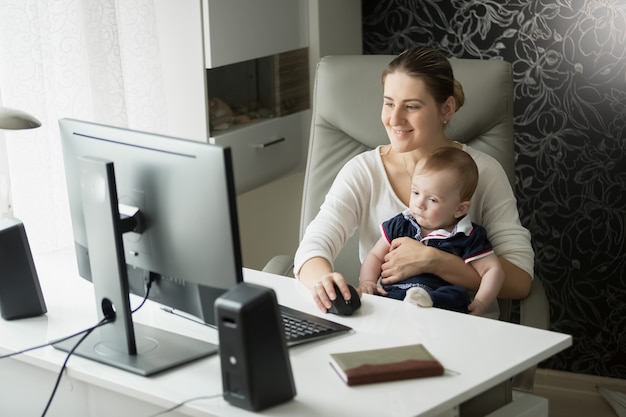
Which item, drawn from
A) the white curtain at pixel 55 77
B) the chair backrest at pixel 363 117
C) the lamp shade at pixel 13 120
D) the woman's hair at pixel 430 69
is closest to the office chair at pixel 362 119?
the chair backrest at pixel 363 117

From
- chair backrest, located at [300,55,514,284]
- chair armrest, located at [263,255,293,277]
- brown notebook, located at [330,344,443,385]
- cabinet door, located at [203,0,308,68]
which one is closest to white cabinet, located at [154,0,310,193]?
cabinet door, located at [203,0,308,68]

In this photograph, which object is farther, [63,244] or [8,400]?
[63,244]

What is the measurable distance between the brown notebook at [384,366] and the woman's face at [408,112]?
2.36ft

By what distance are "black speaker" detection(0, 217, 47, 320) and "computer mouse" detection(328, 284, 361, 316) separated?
24.0 inches

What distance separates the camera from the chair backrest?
2453 mm

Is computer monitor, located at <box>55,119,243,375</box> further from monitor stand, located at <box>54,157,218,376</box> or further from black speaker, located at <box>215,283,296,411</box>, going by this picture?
black speaker, located at <box>215,283,296,411</box>

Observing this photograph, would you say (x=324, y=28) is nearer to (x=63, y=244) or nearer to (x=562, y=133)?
(x=562, y=133)

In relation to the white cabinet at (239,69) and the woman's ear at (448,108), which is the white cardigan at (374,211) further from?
the white cabinet at (239,69)

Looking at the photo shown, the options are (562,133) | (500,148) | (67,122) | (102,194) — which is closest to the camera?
(102,194)

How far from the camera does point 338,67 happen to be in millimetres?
2566

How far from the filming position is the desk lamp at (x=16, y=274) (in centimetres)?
200

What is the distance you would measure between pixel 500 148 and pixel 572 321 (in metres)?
1.04

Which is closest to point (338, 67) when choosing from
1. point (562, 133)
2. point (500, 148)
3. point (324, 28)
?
point (500, 148)

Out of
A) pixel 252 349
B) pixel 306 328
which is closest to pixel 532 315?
pixel 306 328
